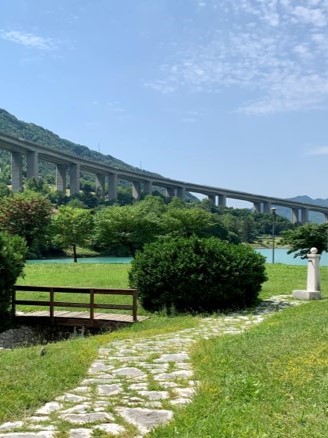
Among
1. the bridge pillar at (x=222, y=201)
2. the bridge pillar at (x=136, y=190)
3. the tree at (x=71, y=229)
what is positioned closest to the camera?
the tree at (x=71, y=229)

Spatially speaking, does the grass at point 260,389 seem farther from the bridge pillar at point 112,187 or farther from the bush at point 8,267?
the bridge pillar at point 112,187

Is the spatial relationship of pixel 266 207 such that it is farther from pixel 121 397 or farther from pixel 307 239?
pixel 121 397

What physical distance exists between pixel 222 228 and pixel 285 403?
7251 centimetres

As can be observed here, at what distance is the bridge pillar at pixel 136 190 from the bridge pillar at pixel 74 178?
1526 centimetres

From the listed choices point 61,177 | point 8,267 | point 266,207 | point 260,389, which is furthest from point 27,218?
point 266,207

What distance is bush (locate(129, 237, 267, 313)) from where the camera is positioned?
12.8 m

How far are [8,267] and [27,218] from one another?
122 ft

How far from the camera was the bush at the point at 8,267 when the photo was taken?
475 inches

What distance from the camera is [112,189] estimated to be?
10344 cm

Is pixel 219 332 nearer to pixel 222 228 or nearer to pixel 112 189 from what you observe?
pixel 222 228

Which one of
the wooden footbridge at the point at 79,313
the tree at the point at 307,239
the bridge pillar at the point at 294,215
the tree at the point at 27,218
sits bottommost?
the wooden footbridge at the point at 79,313

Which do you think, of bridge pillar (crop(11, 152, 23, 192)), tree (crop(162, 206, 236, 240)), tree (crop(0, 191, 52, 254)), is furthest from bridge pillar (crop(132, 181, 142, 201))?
tree (crop(0, 191, 52, 254))

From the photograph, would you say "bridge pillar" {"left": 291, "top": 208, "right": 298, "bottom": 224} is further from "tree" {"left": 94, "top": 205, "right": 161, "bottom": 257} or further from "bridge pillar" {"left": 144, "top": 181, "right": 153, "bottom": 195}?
"tree" {"left": 94, "top": 205, "right": 161, "bottom": 257}

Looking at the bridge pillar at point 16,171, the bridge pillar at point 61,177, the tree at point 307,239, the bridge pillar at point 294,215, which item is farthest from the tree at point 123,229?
the bridge pillar at point 294,215
